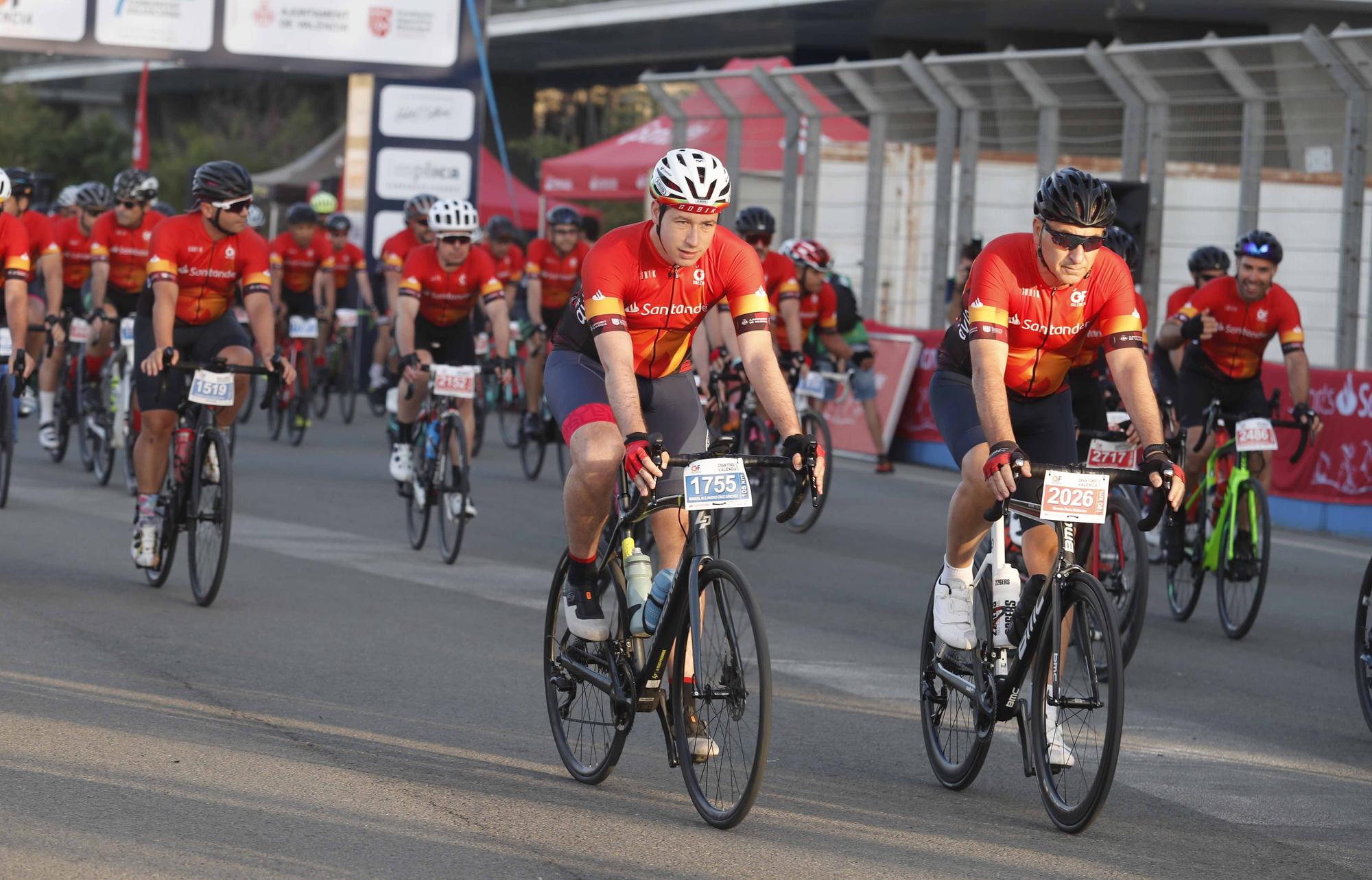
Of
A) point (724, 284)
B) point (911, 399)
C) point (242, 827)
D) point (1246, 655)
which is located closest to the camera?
point (242, 827)

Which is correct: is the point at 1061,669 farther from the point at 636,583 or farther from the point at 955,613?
the point at 636,583

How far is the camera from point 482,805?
5754mm

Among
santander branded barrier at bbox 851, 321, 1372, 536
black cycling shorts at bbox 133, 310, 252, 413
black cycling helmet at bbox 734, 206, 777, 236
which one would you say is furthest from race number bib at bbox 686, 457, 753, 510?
santander branded barrier at bbox 851, 321, 1372, 536

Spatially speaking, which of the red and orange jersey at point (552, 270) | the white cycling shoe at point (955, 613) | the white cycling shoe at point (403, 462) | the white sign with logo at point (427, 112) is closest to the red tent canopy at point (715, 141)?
the white sign with logo at point (427, 112)

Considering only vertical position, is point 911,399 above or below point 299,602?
above

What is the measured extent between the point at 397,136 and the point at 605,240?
20.1 m

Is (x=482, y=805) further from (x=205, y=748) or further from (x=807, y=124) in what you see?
(x=807, y=124)

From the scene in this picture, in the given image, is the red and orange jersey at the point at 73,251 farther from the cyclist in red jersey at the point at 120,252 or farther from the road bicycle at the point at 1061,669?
the road bicycle at the point at 1061,669

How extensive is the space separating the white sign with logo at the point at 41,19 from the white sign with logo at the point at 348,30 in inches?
68.1

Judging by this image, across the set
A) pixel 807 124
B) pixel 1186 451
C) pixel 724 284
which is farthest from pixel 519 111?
pixel 724 284

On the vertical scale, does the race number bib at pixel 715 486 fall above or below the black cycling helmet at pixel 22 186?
below

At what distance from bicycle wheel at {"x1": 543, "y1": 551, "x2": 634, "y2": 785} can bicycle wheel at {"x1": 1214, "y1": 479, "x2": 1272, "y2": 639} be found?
4363 millimetres

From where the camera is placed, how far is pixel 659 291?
240 inches

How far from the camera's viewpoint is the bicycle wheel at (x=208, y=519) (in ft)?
29.7
